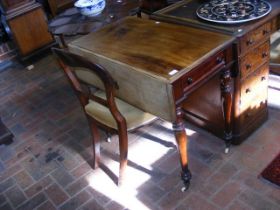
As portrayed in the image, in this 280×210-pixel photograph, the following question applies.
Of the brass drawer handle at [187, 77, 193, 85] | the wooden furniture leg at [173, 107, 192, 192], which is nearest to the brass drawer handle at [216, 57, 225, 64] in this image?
the brass drawer handle at [187, 77, 193, 85]

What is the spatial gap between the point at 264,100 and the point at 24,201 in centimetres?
172

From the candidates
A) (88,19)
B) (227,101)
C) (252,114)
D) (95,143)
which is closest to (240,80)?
(227,101)

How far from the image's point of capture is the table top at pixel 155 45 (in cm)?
158

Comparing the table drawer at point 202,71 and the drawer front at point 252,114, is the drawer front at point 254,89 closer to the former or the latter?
the drawer front at point 252,114

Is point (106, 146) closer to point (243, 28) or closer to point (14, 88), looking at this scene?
point (243, 28)

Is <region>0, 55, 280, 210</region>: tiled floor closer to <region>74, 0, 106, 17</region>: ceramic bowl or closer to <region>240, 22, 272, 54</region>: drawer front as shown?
<region>240, 22, 272, 54</region>: drawer front

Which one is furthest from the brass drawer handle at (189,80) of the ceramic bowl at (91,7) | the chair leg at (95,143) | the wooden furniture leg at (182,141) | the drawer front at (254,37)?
the ceramic bowl at (91,7)

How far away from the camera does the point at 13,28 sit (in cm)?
368

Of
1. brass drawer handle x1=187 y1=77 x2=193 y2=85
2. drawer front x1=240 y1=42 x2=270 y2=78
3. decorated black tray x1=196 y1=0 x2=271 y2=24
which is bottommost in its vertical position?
drawer front x1=240 y1=42 x2=270 y2=78

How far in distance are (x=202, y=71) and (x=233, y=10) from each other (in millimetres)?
574

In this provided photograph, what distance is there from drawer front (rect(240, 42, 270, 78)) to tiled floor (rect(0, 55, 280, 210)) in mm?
541

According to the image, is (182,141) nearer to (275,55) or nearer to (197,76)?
(197,76)

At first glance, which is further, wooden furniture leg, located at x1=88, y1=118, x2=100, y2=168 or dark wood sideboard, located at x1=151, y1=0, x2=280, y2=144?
wooden furniture leg, located at x1=88, y1=118, x2=100, y2=168

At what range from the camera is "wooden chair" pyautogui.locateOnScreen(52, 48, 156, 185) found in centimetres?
167
